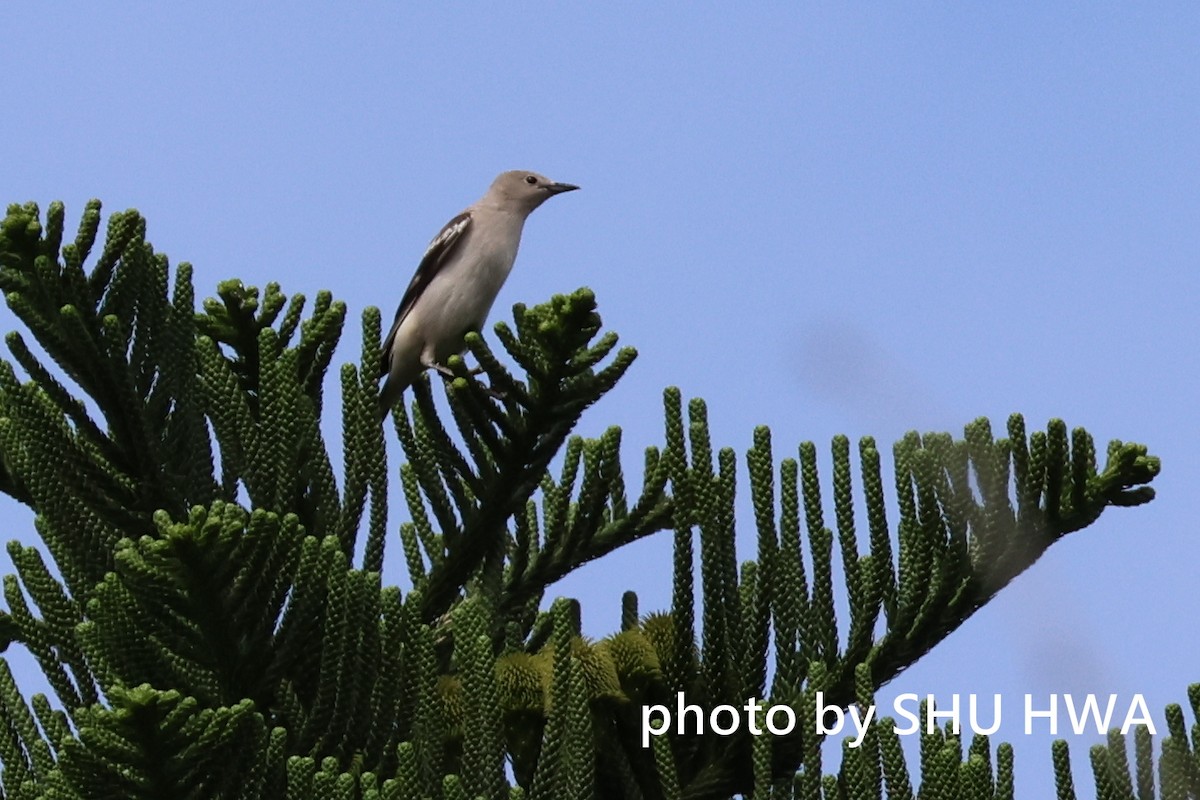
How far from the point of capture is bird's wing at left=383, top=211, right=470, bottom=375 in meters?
8.65

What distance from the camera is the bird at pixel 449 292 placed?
8.20 m

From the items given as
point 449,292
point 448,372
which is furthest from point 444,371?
point 449,292

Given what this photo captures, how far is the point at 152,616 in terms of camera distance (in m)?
4.95

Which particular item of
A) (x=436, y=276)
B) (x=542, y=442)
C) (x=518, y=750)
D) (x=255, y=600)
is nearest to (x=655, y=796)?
(x=518, y=750)

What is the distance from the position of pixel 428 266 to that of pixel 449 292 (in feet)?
2.04

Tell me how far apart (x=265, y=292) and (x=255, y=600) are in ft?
5.02

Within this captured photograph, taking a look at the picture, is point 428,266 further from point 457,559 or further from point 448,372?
point 457,559

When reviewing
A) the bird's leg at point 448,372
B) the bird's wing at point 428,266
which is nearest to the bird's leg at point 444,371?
the bird's leg at point 448,372

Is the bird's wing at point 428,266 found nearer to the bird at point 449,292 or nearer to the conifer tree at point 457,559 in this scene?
the bird at point 449,292

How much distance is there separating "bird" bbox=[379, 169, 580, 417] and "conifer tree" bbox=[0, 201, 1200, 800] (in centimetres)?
163

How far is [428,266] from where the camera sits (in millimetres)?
8898

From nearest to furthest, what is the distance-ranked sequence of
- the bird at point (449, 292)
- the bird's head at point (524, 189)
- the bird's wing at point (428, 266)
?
the bird at point (449, 292)
the bird's wing at point (428, 266)
the bird's head at point (524, 189)

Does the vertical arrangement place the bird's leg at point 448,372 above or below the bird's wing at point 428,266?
below

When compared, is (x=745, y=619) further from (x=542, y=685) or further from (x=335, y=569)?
(x=335, y=569)
